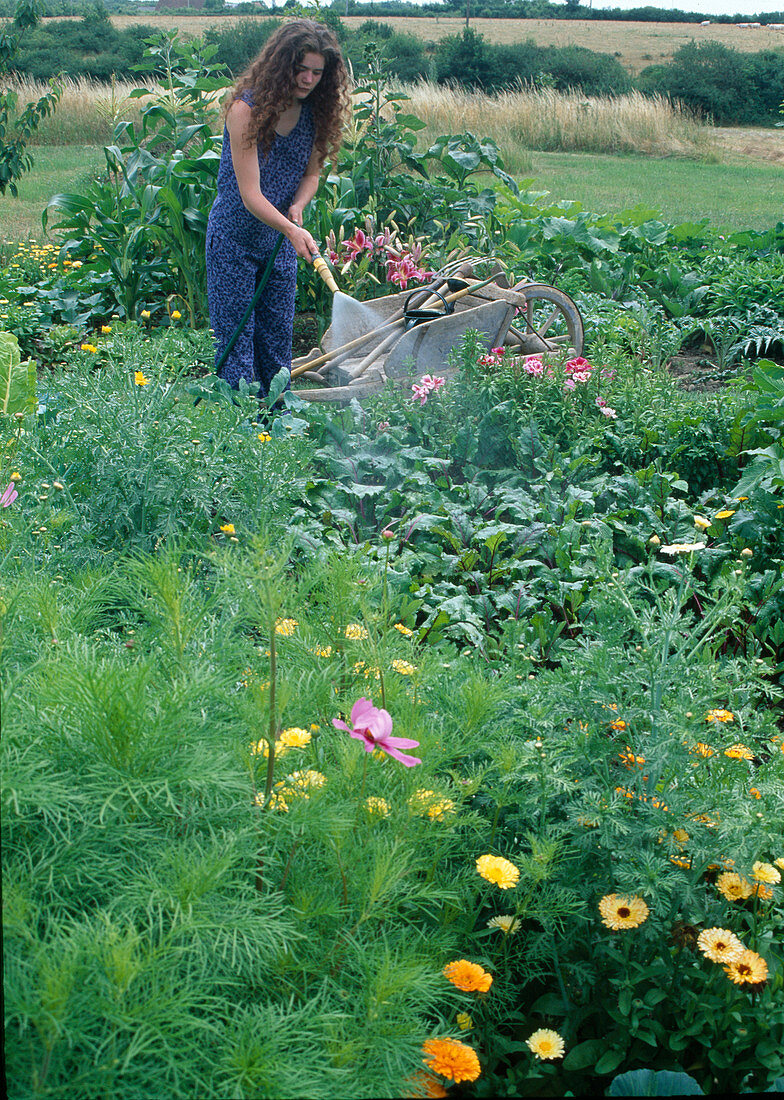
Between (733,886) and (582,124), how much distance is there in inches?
744

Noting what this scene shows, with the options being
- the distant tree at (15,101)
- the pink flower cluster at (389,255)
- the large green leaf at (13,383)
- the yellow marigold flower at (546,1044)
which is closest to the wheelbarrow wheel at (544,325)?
the pink flower cluster at (389,255)

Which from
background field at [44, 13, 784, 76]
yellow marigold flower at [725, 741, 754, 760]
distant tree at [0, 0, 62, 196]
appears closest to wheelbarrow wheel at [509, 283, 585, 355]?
yellow marigold flower at [725, 741, 754, 760]

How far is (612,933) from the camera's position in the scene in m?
1.39

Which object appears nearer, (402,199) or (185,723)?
(185,723)

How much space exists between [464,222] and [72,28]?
902 inches

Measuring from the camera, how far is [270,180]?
12.7 ft

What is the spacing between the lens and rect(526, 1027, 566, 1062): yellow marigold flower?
1.20 m

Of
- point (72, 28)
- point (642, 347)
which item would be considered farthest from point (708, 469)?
point (72, 28)

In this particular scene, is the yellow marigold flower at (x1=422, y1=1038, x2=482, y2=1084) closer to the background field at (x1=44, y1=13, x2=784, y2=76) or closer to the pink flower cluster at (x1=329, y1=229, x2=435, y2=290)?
the pink flower cluster at (x1=329, y1=229, x2=435, y2=290)

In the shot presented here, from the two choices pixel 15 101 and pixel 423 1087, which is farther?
pixel 15 101

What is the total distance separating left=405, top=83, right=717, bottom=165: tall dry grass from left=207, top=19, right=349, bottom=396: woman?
42.6 ft

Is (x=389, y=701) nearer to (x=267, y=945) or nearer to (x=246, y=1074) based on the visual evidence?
(x=267, y=945)

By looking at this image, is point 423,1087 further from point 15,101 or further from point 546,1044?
point 15,101

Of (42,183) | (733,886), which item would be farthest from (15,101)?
(42,183)
